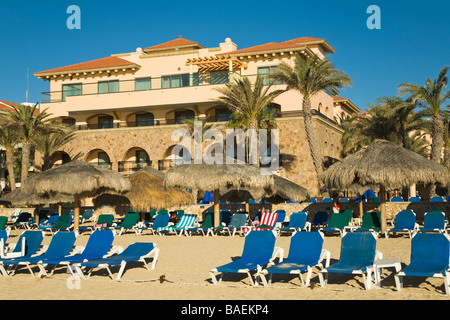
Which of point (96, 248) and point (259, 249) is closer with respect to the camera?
point (259, 249)

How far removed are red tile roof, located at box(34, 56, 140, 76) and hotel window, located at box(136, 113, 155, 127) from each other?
4.20m

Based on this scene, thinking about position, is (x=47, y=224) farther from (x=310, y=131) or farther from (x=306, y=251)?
(x=306, y=251)

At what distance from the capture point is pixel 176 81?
1547 inches

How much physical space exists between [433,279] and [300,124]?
27.0 metres

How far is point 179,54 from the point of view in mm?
41094

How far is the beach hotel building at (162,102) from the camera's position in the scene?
36.5m

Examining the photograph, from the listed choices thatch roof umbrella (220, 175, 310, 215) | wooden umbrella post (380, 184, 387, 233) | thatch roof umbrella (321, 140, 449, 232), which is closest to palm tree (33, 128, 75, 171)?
thatch roof umbrella (220, 175, 310, 215)

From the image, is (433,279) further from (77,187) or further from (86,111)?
(86,111)

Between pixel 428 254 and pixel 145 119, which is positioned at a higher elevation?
pixel 145 119

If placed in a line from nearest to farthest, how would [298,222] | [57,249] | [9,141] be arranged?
[57,249]
[298,222]
[9,141]

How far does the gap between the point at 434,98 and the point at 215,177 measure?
636 inches

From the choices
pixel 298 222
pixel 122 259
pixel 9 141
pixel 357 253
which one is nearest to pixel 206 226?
pixel 298 222
